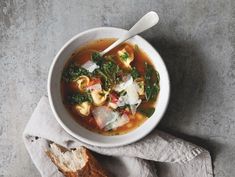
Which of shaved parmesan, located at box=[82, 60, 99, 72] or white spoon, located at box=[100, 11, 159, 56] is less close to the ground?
white spoon, located at box=[100, 11, 159, 56]

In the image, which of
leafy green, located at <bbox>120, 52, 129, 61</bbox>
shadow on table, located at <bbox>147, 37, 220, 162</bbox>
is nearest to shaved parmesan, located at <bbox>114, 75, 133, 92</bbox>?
leafy green, located at <bbox>120, 52, 129, 61</bbox>

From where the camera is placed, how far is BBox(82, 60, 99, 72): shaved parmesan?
99.1 inches

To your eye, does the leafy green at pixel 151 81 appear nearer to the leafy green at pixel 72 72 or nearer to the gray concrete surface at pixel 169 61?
the gray concrete surface at pixel 169 61

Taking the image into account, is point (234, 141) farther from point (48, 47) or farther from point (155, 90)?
point (48, 47)

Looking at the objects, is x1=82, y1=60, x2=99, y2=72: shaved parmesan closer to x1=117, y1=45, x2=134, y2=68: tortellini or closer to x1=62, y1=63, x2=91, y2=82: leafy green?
x1=62, y1=63, x2=91, y2=82: leafy green

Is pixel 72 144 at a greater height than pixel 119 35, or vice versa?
pixel 119 35

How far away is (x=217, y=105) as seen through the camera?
267cm

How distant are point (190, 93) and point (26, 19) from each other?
106 cm

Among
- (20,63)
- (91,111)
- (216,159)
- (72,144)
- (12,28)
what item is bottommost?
(216,159)

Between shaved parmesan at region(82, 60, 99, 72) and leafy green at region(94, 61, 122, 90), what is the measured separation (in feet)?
0.06

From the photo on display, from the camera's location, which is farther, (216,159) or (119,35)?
(216,159)

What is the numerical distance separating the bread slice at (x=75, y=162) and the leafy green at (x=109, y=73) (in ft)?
1.26

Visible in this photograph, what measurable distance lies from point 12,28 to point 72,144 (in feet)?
2.56

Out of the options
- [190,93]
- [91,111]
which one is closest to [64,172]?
[91,111]
